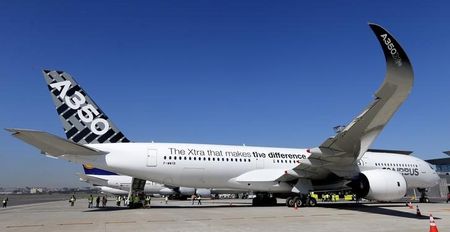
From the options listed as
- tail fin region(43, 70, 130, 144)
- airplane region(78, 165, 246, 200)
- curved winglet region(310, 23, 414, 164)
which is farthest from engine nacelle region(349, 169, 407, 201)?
tail fin region(43, 70, 130, 144)

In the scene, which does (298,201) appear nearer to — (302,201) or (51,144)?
(302,201)

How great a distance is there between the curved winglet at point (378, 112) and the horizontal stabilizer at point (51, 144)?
10277 mm

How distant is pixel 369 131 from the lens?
14.6m

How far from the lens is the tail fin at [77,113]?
17.7 m

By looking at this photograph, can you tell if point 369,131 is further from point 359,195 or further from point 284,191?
point 284,191

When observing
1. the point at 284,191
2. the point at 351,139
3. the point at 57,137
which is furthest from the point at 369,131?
the point at 57,137

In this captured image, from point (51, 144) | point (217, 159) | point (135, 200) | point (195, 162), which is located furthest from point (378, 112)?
point (135, 200)

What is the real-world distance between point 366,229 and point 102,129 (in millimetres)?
13530

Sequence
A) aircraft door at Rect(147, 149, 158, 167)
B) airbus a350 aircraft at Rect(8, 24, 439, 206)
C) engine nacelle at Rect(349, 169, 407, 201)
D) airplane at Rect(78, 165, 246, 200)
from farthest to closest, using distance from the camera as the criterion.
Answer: airplane at Rect(78, 165, 246, 200) → aircraft door at Rect(147, 149, 158, 167) → engine nacelle at Rect(349, 169, 407, 201) → airbus a350 aircraft at Rect(8, 24, 439, 206)

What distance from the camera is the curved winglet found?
1095 cm

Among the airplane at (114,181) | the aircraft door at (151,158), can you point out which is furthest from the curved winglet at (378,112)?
the airplane at (114,181)

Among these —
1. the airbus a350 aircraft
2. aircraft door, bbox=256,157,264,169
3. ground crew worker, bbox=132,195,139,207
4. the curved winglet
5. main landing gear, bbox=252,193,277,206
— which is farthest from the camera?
main landing gear, bbox=252,193,277,206

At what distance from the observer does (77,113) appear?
1791 centimetres

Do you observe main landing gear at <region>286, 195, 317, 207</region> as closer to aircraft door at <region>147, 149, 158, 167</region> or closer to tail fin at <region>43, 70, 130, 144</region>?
aircraft door at <region>147, 149, 158, 167</region>
